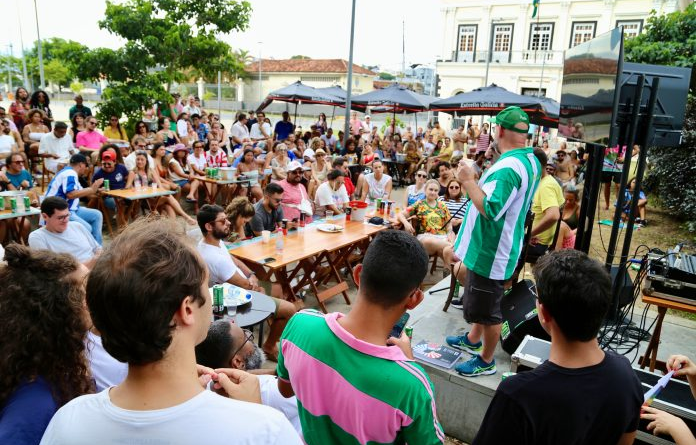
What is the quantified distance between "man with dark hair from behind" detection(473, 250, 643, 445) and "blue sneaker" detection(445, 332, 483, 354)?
196 centimetres

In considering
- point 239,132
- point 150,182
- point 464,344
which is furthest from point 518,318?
point 239,132

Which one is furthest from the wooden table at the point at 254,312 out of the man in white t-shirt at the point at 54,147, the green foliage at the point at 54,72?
the green foliage at the point at 54,72

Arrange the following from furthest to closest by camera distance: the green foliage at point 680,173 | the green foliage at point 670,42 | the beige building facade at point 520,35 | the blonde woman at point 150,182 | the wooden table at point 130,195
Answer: the beige building facade at point 520,35
the green foliage at point 670,42
the green foliage at point 680,173
the blonde woman at point 150,182
the wooden table at point 130,195

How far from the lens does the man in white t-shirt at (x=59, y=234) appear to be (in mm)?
4371

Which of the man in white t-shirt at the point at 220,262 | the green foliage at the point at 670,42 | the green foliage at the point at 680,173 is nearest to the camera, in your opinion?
the man in white t-shirt at the point at 220,262

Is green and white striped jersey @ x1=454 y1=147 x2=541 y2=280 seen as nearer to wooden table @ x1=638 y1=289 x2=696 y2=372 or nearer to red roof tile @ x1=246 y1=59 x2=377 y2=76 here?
wooden table @ x1=638 y1=289 x2=696 y2=372

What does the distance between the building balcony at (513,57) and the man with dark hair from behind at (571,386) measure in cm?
3288

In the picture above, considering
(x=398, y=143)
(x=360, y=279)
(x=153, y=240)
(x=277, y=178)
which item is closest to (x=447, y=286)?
(x=360, y=279)

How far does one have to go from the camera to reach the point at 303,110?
3619cm

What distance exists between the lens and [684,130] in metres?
8.77

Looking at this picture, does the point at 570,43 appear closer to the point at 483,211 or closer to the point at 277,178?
the point at 277,178

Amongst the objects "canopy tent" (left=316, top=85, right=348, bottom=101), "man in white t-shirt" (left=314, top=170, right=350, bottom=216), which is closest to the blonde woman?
"man in white t-shirt" (left=314, top=170, right=350, bottom=216)

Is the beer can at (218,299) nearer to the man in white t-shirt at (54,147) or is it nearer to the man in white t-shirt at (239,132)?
the man in white t-shirt at (54,147)

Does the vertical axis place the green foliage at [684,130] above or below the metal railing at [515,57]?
below
